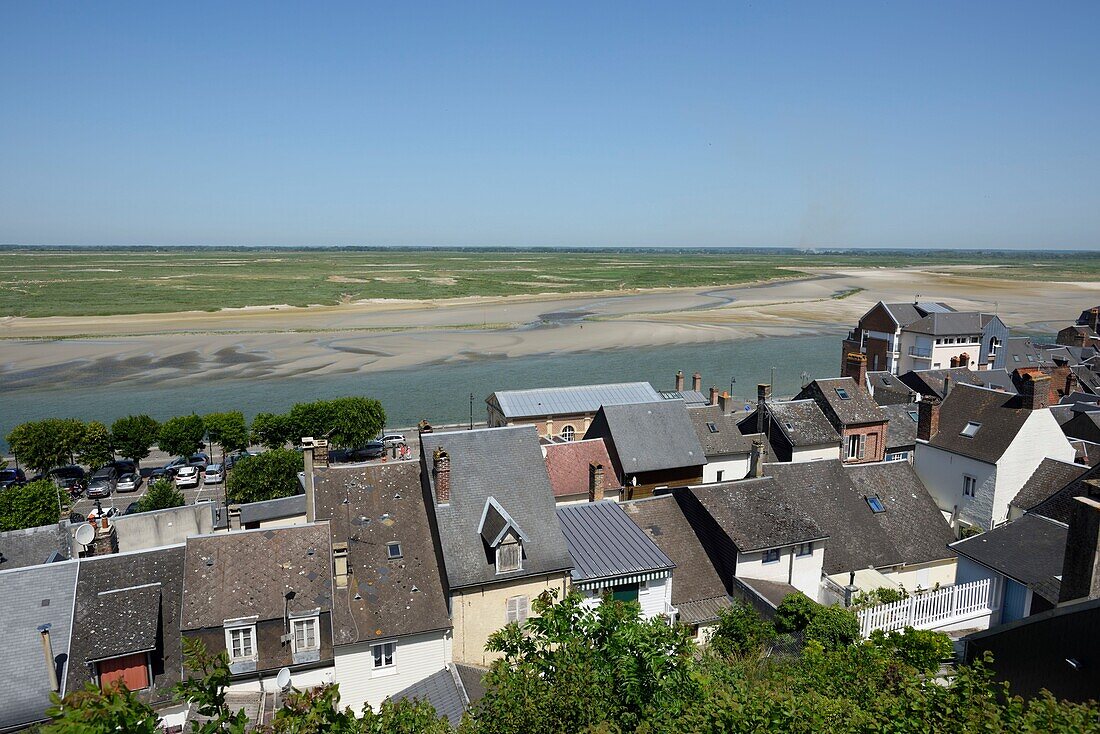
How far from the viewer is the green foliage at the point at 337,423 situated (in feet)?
167

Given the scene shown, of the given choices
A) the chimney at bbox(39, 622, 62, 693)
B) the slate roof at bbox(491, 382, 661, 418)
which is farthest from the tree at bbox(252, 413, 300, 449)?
the chimney at bbox(39, 622, 62, 693)

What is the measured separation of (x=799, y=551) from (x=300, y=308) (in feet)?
396

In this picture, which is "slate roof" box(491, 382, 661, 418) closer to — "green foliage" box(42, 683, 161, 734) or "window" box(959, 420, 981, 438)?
"window" box(959, 420, 981, 438)

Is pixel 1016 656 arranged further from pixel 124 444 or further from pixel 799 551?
pixel 124 444

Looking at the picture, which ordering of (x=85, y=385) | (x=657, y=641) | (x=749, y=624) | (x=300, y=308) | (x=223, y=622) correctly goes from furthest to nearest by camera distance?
(x=300, y=308), (x=85, y=385), (x=749, y=624), (x=223, y=622), (x=657, y=641)

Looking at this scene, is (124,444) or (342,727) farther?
(124,444)

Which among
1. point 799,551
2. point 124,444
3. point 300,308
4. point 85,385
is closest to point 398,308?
point 300,308

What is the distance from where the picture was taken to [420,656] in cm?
2134

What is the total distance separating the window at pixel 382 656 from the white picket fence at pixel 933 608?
43.5ft

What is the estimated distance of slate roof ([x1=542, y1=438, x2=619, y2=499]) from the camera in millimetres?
35812

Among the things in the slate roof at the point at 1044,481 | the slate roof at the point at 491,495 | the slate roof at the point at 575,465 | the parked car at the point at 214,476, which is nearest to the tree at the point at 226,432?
the parked car at the point at 214,476

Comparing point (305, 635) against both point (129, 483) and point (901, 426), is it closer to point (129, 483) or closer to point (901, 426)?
point (129, 483)

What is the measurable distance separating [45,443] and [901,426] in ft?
177

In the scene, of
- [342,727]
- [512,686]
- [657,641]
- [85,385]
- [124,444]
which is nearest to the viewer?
[342,727]
